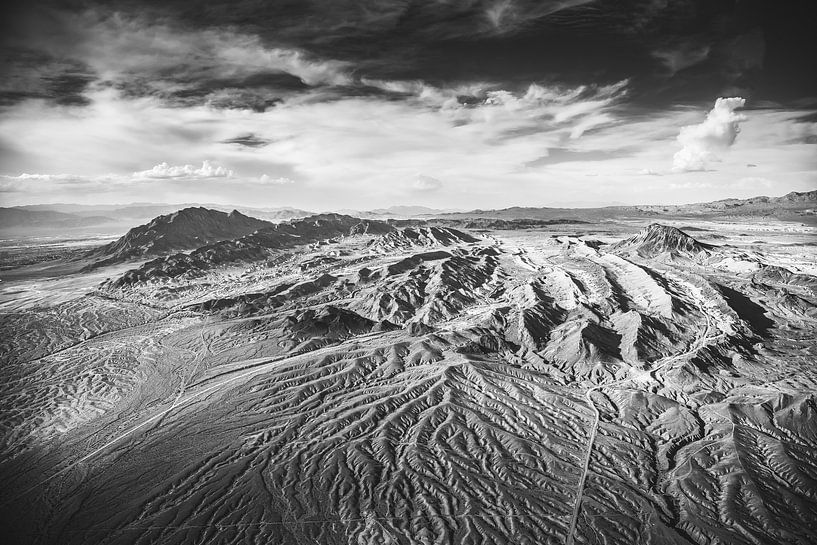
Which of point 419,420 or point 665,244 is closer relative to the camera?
point 419,420

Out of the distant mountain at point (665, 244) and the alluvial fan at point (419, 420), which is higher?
the distant mountain at point (665, 244)

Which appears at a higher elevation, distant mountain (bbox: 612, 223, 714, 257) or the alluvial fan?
distant mountain (bbox: 612, 223, 714, 257)

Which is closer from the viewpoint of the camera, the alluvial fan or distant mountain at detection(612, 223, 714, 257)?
the alluvial fan

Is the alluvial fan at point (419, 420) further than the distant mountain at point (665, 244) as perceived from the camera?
No

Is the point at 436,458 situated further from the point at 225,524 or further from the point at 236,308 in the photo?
the point at 236,308

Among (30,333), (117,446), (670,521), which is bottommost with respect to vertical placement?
(670,521)

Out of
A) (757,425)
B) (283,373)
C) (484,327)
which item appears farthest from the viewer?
(484,327)

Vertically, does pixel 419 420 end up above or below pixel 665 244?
below

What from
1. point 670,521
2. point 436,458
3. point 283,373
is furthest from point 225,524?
point 670,521
